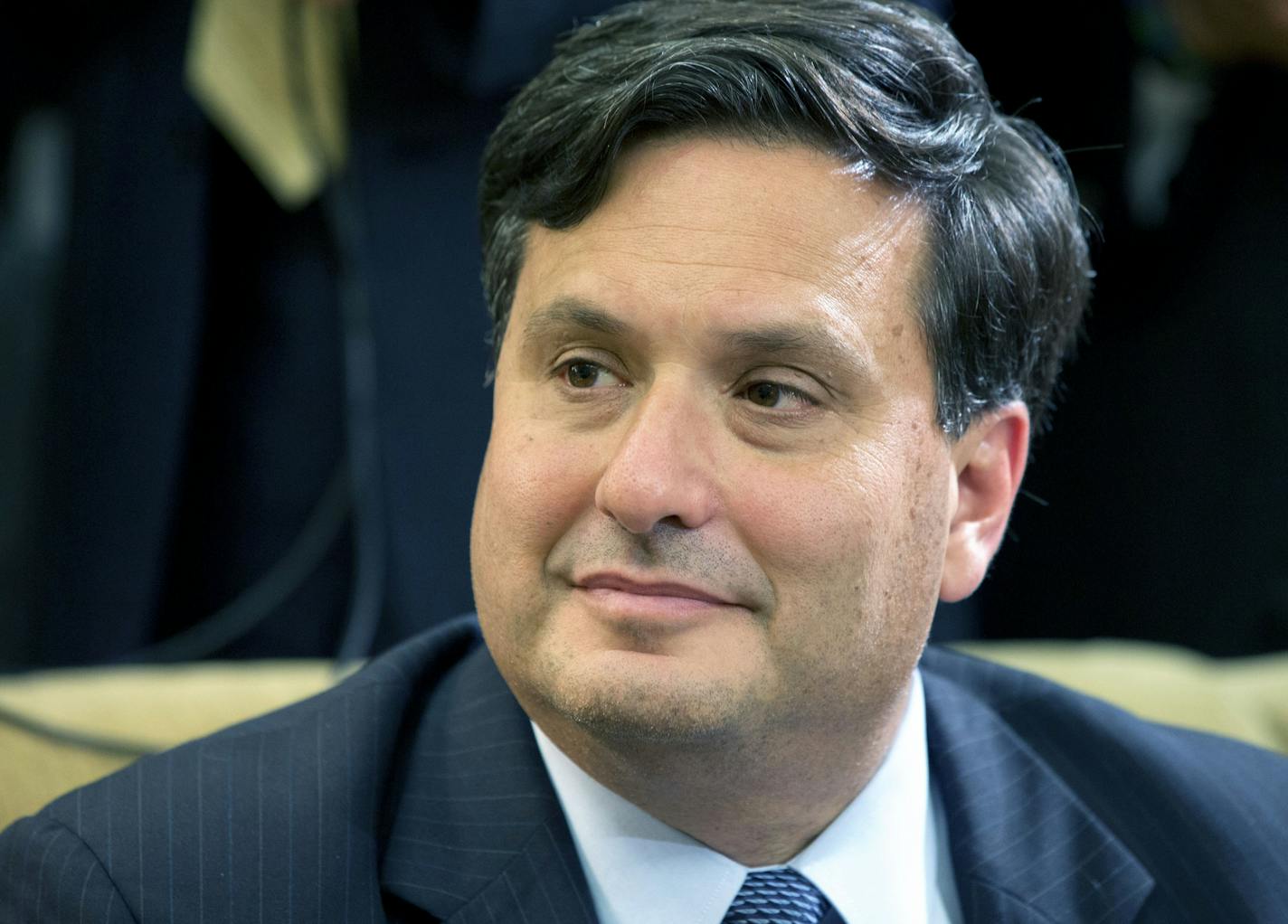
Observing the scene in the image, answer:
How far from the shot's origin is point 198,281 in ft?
8.46

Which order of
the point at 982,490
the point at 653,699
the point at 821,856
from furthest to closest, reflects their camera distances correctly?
the point at 982,490
the point at 821,856
the point at 653,699

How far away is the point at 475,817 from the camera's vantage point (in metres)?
1.55

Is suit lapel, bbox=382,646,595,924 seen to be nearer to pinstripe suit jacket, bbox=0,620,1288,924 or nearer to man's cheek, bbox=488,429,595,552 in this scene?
pinstripe suit jacket, bbox=0,620,1288,924

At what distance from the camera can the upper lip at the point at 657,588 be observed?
1.39 m

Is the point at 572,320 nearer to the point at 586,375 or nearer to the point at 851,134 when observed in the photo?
the point at 586,375

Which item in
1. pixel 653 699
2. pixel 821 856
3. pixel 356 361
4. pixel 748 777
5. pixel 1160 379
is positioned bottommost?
pixel 1160 379

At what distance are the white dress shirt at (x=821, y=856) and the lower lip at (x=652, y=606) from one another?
230 millimetres

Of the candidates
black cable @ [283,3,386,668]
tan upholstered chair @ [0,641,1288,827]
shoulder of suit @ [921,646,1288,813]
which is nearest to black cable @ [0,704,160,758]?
tan upholstered chair @ [0,641,1288,827]

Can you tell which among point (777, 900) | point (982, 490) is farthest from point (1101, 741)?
point (777, 900)

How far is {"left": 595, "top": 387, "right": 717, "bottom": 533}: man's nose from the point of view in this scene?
137cm

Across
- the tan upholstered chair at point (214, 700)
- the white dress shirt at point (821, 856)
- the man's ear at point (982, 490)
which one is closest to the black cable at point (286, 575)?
the tan upholstered chair at point (214, 700)

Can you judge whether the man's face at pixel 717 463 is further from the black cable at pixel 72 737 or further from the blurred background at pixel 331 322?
the blurred background at pixel 331 322

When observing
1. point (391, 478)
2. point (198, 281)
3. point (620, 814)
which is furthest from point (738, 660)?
point (198, 281)

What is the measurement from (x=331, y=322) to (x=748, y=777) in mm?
1423
